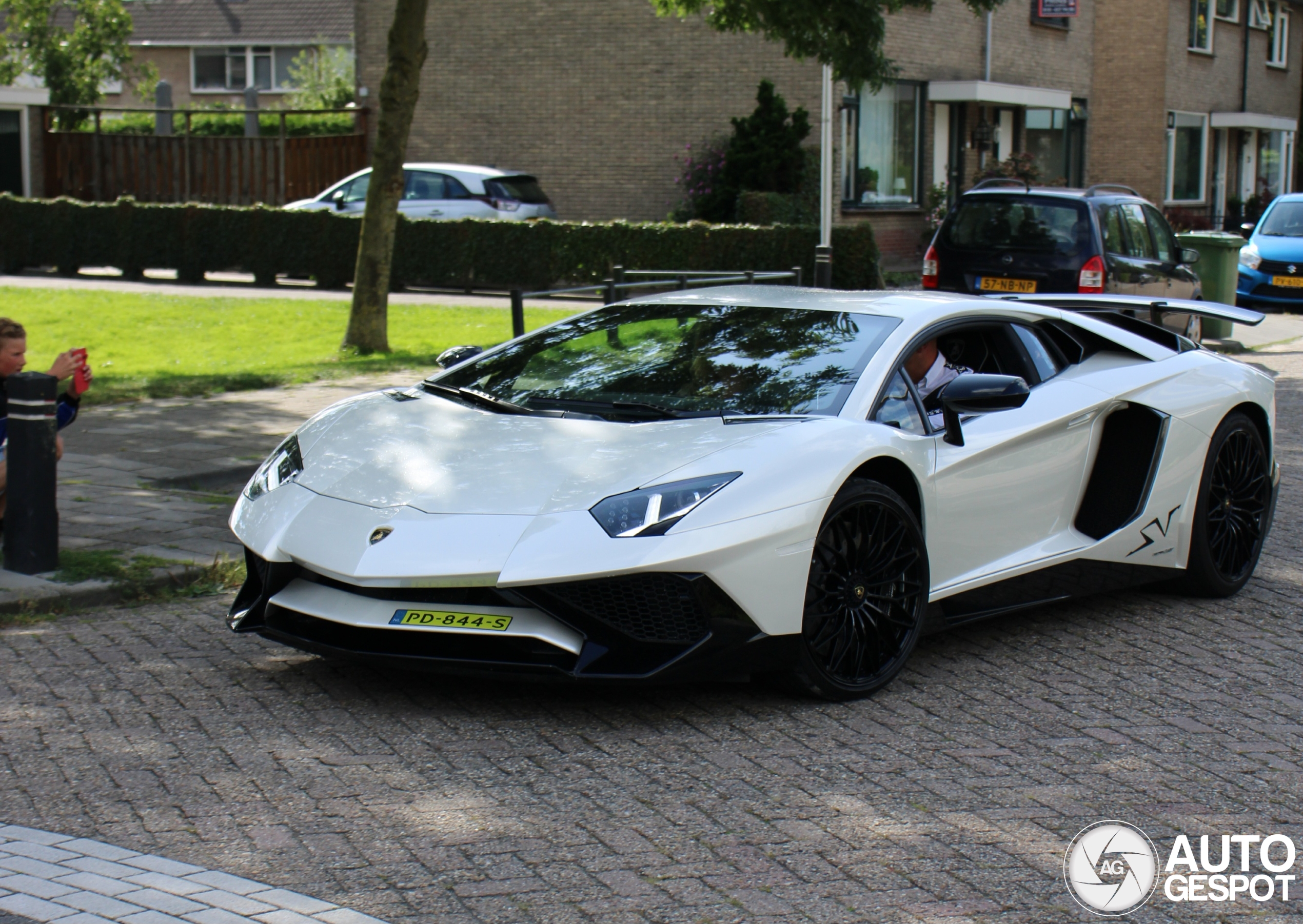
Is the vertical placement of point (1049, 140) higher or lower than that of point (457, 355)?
higher

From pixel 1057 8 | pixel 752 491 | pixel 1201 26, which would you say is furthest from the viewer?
pixel 1201 26

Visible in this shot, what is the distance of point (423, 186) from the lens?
2405 centimetres

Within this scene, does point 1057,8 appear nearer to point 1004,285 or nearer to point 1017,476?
point 1004,285

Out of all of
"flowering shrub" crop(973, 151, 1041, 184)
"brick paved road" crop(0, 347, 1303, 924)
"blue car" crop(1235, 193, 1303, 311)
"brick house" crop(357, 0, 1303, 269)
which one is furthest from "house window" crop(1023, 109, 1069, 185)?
"brick paved road" crop(0, 347, 1303, 924)

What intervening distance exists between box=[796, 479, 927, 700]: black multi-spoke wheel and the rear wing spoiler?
1.74 m

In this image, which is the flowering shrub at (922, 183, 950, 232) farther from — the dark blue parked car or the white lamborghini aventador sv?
the white lamborghini aventador sv

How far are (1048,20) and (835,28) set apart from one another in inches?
726

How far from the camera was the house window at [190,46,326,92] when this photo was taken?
46781 millimetres

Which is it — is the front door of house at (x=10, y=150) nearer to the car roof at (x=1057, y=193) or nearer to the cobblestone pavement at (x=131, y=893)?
the car roof at (x=1057, y=193)

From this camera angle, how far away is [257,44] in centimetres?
4656

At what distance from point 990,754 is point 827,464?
987 millimetres

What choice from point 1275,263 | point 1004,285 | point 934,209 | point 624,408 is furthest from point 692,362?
point 934,209

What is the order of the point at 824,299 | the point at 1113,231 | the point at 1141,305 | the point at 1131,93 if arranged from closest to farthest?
the point at 824,299
the point at 1141,305
the point at 1113,231
the point at 1131,93

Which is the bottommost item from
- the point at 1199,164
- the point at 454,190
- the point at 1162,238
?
the point at 1162,238
